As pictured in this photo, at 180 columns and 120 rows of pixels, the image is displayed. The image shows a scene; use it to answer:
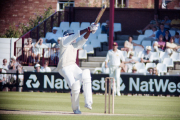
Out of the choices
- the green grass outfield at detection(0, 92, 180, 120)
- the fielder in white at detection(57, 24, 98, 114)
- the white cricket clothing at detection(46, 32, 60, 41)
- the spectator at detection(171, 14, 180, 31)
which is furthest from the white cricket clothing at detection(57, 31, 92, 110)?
the spectator at detection(171, 14, 180, 31)

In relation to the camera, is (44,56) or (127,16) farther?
(127,16)

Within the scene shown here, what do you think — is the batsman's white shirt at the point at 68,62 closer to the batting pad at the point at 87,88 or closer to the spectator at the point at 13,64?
the batting pad at the point at 87,88

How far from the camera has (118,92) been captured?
12242 mm

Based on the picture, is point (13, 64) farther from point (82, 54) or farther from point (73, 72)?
point (73, 72)

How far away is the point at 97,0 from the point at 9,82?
9.59 metres

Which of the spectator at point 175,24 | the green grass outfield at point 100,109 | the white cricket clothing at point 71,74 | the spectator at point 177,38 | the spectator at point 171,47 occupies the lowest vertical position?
the green grass outfield at point 100,109

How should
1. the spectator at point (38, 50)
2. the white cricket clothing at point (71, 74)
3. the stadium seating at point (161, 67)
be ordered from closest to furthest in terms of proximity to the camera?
the white cricket clothing at point (71, 74) → the stadium seating at point (161, 67) → the spectator at point (38, 50)

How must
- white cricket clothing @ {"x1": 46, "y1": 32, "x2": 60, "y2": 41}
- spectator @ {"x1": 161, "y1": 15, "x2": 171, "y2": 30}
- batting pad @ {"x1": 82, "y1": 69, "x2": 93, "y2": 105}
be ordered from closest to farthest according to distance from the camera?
batting pad @ {"x1": 82, "y1": 69, "x2": 93, "y2": 105}
white cricket clothing @ {"x1": 46, "y1": 32, "x2": 60, "y2": 41}
spectator @ {"x1": 161, "y1": 15, "x2": 171, "y2": 30}

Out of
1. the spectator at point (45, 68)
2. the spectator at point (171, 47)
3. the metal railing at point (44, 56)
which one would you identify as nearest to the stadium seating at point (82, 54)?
the metal railing at point (44, 56)

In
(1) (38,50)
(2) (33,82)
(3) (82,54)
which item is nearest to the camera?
(2) (33,82)

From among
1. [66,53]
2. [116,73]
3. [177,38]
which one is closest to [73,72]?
[66,53]

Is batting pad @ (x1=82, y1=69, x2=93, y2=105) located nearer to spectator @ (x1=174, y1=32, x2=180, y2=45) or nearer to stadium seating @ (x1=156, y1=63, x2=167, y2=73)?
stadium seating @ (x1=156, y1=63, x2=167, y2=73)

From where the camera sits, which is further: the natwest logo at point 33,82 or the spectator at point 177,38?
the spectator at point 177,38

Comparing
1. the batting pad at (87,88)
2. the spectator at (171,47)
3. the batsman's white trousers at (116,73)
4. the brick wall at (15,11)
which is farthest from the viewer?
the brick wall at (15,11)
